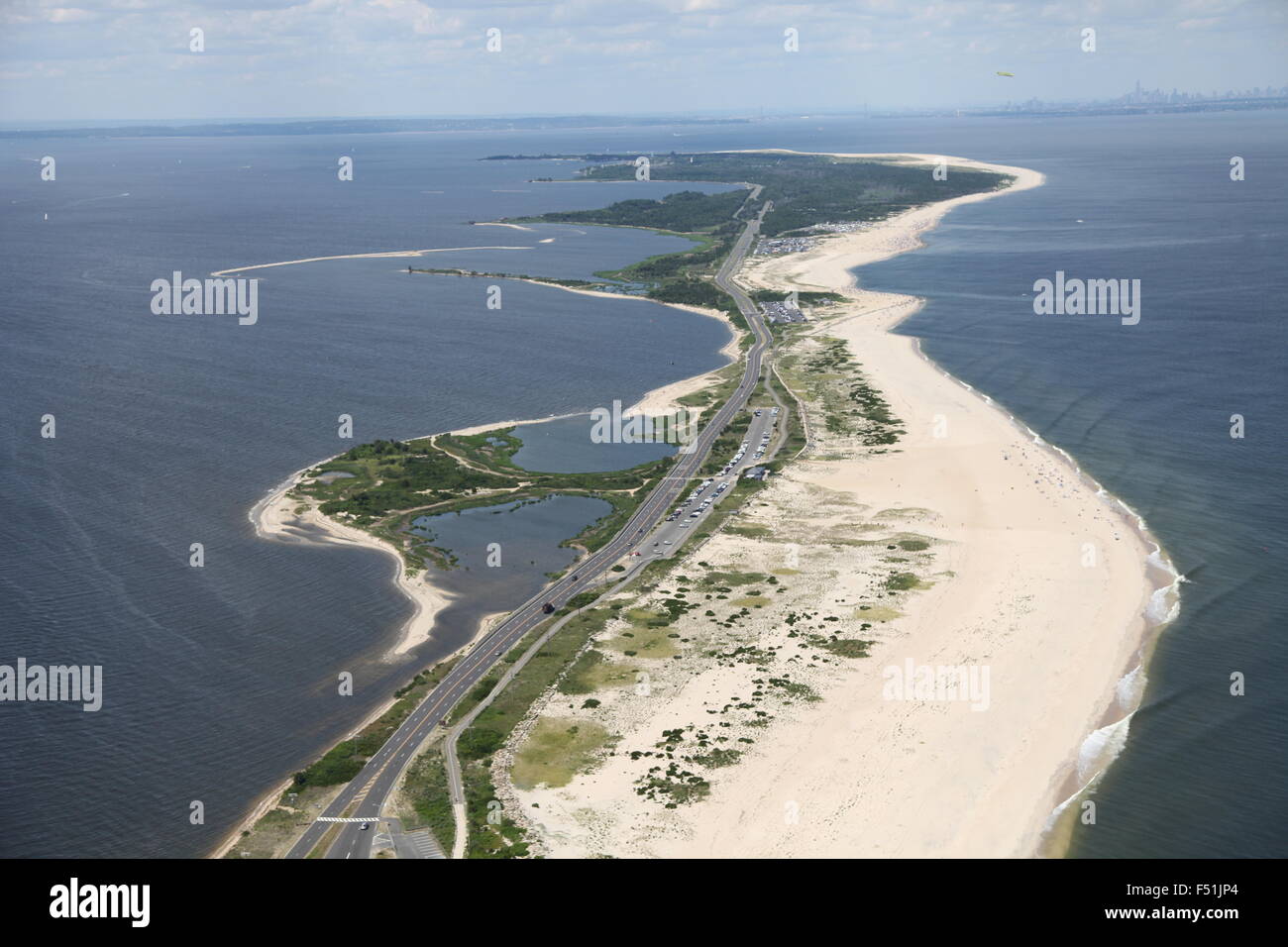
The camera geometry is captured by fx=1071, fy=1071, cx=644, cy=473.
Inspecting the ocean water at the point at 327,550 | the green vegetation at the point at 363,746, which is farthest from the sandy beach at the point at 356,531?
the green vegetation at the point at 363,746

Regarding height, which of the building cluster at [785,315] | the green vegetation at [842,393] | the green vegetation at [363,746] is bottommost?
the green vegetation at [363,746]

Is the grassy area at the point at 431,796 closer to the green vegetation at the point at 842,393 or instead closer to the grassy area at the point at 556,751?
the grassy area at the point at 556,751

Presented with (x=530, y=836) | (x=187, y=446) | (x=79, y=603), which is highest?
(x=187, y=446)

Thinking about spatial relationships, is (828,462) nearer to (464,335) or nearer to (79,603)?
(79,603)

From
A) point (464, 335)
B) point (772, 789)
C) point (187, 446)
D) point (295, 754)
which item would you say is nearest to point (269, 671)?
point (295, 754)

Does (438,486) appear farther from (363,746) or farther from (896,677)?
(896,677)

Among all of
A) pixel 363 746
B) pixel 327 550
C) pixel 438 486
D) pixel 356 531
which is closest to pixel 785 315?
pixel 438 486

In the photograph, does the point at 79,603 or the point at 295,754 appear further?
the point at 79,603

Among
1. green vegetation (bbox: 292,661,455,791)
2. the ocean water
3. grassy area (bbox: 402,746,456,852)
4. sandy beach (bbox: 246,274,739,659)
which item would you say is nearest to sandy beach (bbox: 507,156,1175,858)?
the ocean water
